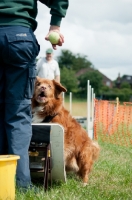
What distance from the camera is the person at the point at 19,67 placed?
333 centimetres

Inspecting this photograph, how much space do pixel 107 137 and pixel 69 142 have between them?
5.45 m

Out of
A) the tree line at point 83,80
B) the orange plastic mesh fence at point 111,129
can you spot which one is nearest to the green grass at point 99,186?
the orange plastic mesh fence at point 111,129

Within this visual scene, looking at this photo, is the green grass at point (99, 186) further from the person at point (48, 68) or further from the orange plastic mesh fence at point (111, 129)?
→ the person at point (48, 68)

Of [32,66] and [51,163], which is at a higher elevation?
[32,66]

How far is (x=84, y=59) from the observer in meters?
108

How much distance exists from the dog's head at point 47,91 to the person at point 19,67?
1.21 metres

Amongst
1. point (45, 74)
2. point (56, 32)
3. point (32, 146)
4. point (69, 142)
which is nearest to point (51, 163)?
point (32, 146)

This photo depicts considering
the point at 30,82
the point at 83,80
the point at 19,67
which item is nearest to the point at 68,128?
the point at 30,82

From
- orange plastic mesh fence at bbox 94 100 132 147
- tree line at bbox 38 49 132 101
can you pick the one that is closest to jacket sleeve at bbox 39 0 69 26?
orange plastic mesh fence at bbox 94 100 132 147

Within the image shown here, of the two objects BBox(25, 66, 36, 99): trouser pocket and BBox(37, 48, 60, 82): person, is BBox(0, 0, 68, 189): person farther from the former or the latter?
BBox(37, 48, 60, 82): person

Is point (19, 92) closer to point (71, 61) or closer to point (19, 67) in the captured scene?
point (19, 67)

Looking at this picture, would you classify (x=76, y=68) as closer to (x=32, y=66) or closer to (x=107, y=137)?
(x=107, y=137)

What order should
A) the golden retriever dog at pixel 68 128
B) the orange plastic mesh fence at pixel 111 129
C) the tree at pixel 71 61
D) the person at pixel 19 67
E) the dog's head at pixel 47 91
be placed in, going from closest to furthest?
the person at pixel 19 67 → the golden retriever dog at pixel 68 128 → the dog's head at pixel 47 91 → the orange plastic mesh fence at pixel 111 129 → the tree at pixel 71 61

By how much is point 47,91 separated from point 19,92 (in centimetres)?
134
